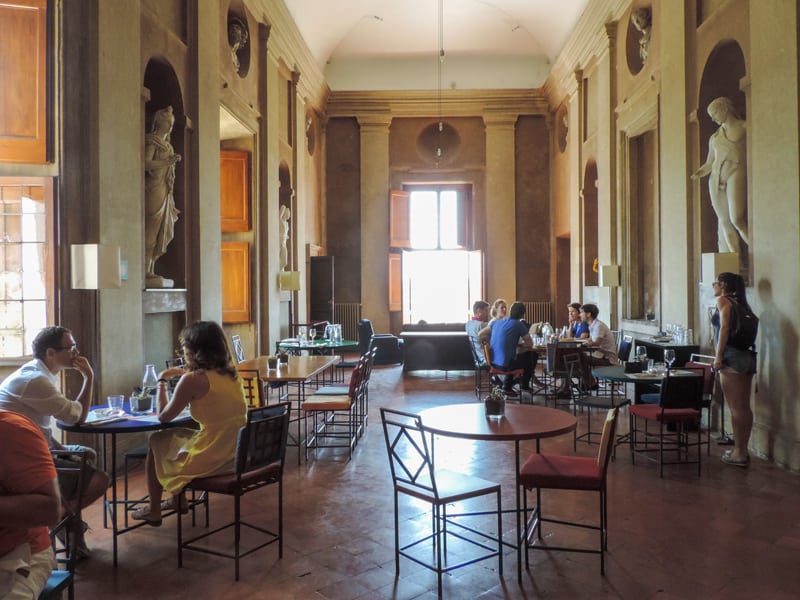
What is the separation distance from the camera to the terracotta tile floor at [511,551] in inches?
121

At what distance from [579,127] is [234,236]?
6913 mm

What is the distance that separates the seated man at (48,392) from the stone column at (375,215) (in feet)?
37.6

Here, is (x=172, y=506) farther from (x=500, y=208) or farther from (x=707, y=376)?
(x=500, y=208)

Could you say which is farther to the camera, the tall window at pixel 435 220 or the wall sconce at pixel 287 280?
the tall window at pixel 435 220

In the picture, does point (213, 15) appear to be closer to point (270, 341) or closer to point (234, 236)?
point (234, 236)

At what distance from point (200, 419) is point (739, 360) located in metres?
4.24

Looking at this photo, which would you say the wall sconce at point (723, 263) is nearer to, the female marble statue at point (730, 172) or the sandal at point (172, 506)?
the female marble statue at point (730, 172)

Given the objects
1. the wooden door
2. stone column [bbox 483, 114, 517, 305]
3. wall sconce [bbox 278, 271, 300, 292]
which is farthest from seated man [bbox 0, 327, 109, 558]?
stone column [bbox 483, 114, 517, 305]

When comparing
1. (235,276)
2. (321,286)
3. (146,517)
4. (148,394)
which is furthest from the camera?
(321,286)

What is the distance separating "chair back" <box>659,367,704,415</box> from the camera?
4984 millimetres

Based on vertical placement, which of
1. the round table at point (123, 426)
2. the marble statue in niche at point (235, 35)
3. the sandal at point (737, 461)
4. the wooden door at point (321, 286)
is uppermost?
the marble statue in niche at point (235, 35)

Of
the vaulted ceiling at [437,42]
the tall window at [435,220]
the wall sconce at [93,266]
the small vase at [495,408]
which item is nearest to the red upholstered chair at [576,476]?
the small vase at [495,408]

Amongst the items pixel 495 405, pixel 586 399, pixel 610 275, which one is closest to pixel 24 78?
pixel 495 405

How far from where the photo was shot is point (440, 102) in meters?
15.0
